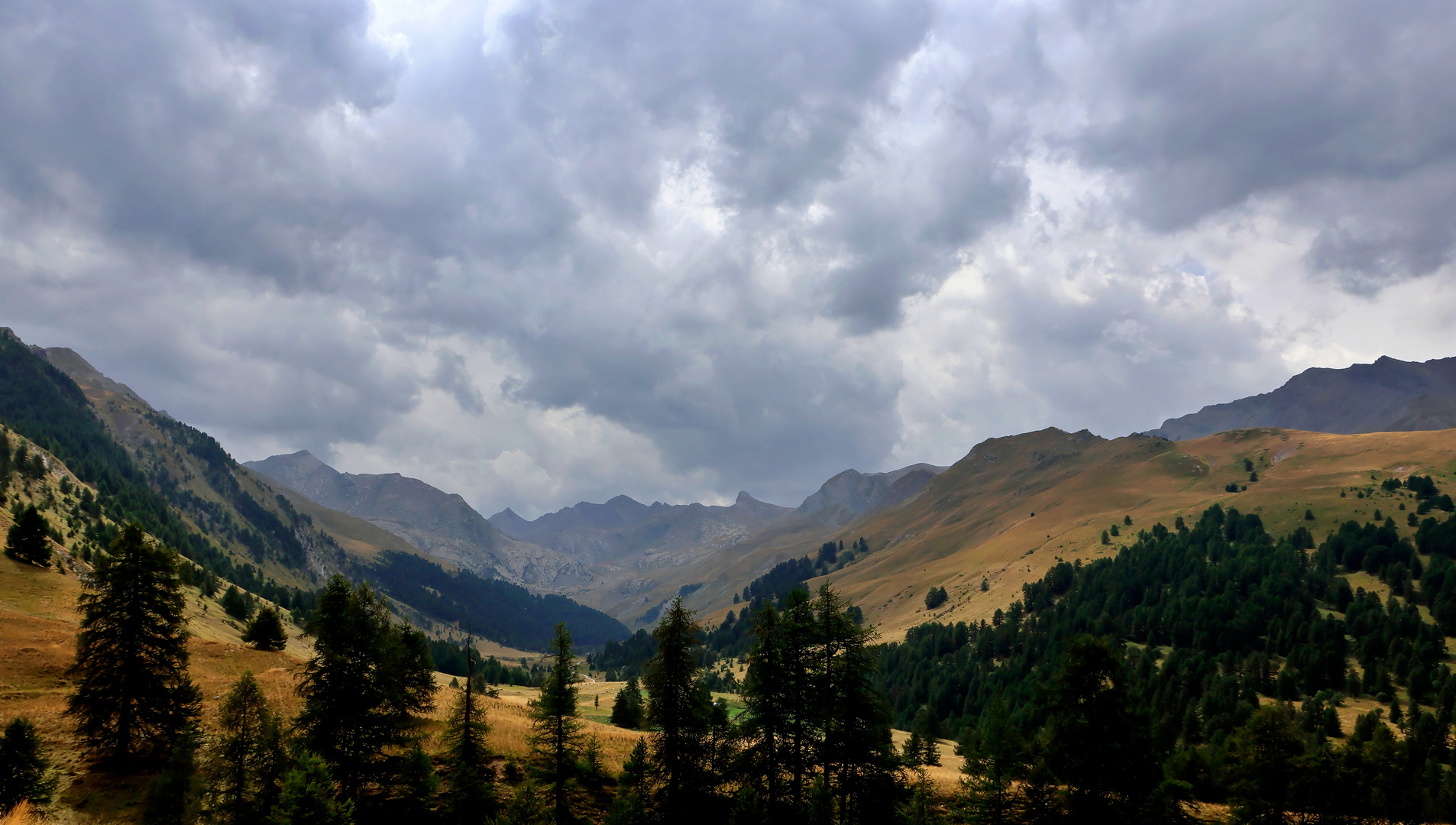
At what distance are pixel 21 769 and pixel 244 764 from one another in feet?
29.0

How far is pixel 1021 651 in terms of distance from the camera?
175 m

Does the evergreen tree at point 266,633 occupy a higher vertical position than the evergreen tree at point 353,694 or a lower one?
lower

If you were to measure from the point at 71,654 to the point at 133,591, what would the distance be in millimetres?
20711

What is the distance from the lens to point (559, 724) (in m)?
37.8

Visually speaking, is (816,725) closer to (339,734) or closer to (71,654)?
(339,734)

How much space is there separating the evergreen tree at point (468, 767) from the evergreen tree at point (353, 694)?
2.70 meters

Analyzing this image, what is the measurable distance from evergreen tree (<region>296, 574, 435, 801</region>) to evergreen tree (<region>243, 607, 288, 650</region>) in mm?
39070

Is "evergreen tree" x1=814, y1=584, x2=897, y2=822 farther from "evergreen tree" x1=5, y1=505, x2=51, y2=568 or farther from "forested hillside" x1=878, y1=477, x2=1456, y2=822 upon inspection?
"evergreen tree" x1=5, y1=505, x2=51, y2=568

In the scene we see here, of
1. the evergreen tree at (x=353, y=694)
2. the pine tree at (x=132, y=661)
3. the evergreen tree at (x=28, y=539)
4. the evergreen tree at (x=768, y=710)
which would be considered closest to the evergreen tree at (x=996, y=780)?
the evergreen tree at (x=768, y=710)

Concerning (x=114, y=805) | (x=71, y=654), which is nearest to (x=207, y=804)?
(x=114, y=805)

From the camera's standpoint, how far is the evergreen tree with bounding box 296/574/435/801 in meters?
35.5

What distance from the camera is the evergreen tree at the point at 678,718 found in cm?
3525

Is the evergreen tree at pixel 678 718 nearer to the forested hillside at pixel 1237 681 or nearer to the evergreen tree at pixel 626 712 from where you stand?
the forested hillside at pixel 1237 681

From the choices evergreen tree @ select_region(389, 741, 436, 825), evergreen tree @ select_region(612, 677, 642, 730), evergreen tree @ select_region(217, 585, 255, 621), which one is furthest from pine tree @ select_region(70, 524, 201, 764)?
evergreen tree @ select_region(217, 585, 255, 621)
